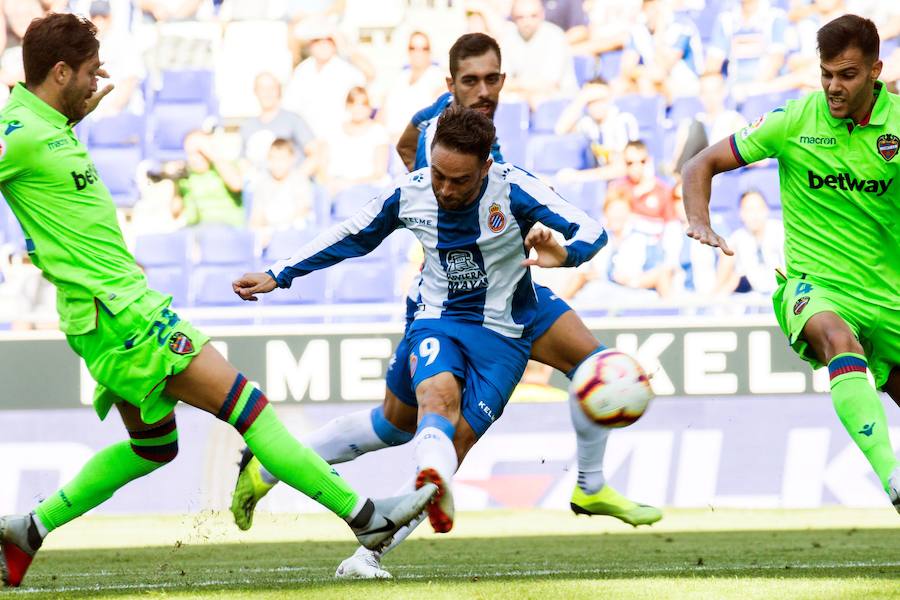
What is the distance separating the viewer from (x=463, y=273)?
5.77 metres

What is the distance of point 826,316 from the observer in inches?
217

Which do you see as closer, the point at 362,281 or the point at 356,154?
the point at 362,281

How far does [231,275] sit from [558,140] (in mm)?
3338

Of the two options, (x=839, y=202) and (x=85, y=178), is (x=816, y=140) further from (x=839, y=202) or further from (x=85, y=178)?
(x=85, y=178)

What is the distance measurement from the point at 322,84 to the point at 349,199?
1270 mm

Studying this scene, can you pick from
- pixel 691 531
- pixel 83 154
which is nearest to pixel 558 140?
pixel 691 531

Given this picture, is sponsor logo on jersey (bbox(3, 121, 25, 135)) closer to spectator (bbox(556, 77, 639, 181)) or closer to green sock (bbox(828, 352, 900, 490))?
green sock (bbox(828, 352, 900, 490))

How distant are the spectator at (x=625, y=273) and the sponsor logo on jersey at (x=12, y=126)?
705 cm

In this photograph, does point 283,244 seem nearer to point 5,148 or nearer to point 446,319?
point 446,319

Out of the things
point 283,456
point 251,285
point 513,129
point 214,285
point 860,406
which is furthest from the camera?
point 513,129

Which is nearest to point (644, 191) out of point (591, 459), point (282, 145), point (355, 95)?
point (355, 95)

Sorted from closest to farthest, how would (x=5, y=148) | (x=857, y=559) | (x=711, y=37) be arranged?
1. (x=5, y=148)
2. (x=857, y=559)
3. (x=711, y=37)

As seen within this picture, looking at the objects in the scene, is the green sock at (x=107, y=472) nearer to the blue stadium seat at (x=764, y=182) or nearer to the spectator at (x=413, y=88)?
the spectator at (x=413, y=88)

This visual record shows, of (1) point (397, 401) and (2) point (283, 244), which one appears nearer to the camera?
(1) point (397, 401)
